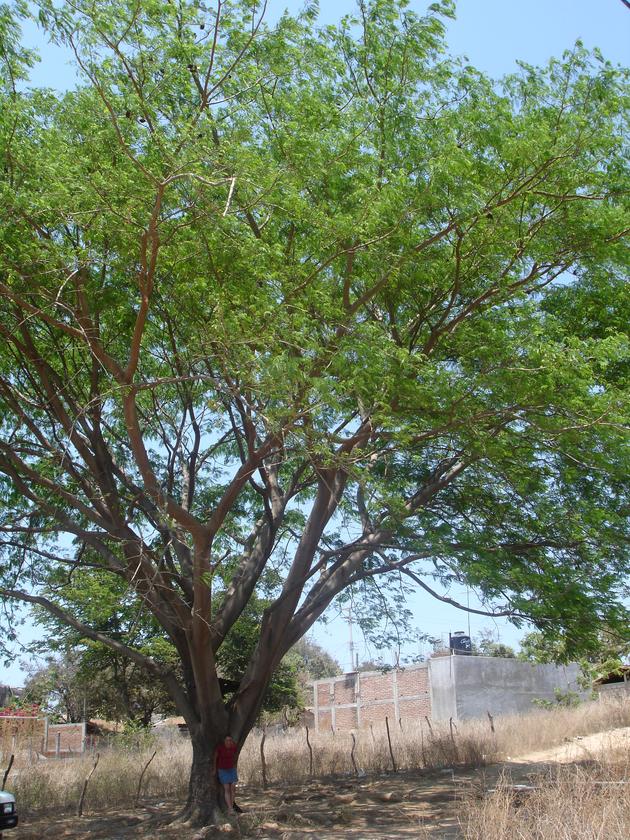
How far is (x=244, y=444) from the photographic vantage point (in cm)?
1450

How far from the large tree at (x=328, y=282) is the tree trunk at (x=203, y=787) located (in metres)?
0.03

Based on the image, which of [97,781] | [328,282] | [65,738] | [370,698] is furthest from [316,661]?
[328,282]

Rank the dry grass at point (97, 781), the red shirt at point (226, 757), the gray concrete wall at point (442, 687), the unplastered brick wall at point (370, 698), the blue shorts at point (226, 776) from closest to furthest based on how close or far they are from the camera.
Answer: the blue shorts at point (226, 776), the red shirt at point (226, 757), the dry grass at point (97, 781), the gray concrete wall at point (442, 687), the unplastered brick wall at point (370, 698)

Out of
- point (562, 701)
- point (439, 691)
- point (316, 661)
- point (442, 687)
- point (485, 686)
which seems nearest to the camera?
point (562, 701)

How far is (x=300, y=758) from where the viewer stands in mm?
18422

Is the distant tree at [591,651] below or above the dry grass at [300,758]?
above

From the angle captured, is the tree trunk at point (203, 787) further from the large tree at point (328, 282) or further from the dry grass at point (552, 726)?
the dry grass at point (552, 726)

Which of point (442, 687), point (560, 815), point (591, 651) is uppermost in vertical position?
point (591, 651)

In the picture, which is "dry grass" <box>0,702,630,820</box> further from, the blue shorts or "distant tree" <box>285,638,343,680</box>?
"distant tree" <box>285,638,343,680</box>

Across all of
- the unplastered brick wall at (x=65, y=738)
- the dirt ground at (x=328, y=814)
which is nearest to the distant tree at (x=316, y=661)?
→ the unplastered brick wall at (x=65, y=738)

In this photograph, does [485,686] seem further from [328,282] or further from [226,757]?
[328,282]

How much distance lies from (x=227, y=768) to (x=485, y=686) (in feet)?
64.1

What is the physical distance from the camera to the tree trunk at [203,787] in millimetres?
12195

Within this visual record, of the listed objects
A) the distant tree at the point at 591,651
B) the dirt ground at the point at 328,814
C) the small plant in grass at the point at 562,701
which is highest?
the distant tree at the point at 591,651
